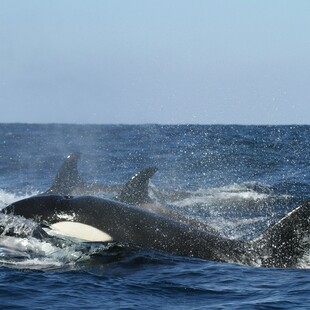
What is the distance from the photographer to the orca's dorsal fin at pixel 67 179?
767 inches

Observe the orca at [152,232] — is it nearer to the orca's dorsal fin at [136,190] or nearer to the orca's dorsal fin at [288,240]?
the orca's dorsal fin at [288,240]

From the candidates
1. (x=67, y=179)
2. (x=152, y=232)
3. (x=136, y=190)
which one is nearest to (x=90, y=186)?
(x=67, y=179)

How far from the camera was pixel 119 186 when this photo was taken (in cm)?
2194

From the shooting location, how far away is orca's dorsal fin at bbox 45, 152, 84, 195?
1948cm

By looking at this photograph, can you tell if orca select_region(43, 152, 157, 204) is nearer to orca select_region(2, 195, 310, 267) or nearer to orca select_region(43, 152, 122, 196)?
orca select_region(43, 152, 122, 196)

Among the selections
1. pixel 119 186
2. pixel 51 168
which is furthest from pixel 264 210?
pixel 51 168

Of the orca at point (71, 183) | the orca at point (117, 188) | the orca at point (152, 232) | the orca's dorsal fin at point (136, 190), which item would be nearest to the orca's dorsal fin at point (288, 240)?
the orca at point (152, 232)

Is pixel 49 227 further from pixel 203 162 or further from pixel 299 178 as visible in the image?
pixel 203 162

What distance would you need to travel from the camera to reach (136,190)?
55.9ft

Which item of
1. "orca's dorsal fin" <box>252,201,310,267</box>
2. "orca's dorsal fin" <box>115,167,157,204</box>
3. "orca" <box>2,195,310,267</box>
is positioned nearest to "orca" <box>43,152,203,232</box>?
"orca's dorsal fin" <box>115,167,157,204</box>

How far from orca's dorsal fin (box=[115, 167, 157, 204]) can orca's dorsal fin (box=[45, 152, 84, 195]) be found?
283cm

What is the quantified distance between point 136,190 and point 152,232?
4.74m

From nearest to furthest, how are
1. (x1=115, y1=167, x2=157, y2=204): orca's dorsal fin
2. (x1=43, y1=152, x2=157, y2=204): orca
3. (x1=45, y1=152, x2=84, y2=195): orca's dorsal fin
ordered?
(x1=115, y1=167, x2=157, y2=204): orca's dorsal fin
(x1=43, y1=152, x2=157, y2=204): orca
(x1=45, y1=152, x2=84, y2=195): orca's dorsal fin

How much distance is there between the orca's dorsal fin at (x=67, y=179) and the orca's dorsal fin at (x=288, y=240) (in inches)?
338
